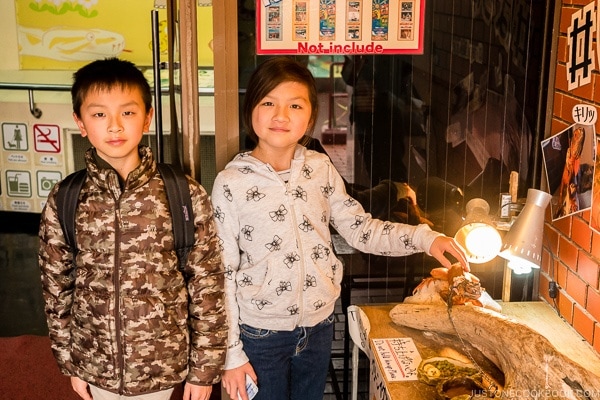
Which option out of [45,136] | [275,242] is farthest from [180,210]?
[45,136]

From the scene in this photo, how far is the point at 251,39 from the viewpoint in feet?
9.74

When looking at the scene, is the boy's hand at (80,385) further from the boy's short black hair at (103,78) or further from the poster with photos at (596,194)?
the poster with photos at (596,194)

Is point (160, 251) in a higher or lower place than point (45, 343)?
higher

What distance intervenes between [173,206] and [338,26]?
1043 mm

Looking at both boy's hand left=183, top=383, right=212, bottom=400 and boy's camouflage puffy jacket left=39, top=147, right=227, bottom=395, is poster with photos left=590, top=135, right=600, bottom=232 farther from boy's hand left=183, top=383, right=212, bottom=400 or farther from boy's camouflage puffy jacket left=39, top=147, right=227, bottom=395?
boy's hand left=183, top=383, right=212, bottom=400

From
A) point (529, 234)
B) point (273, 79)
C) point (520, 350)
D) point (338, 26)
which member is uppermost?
point (338, 26)

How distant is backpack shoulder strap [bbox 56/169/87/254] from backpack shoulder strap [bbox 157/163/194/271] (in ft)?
0.94

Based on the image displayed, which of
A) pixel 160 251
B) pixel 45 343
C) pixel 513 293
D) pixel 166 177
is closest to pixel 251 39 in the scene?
pixel 166 177

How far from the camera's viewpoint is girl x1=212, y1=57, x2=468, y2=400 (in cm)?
266

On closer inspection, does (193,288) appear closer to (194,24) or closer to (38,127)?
(194,24)

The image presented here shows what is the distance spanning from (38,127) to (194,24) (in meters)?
1.62

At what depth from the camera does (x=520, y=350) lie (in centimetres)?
234

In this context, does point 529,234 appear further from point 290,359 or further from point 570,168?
point 290,359

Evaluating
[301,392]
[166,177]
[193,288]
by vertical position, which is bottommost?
[301,392]
